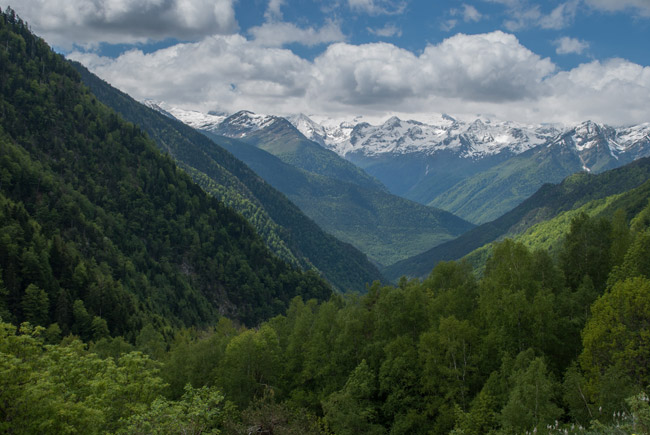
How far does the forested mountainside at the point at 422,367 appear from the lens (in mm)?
39375

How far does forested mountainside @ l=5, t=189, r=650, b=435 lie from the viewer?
3938 centimetres

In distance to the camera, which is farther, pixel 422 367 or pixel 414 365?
pixel 414 365

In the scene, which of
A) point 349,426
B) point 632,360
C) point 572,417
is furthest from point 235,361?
point 632,360

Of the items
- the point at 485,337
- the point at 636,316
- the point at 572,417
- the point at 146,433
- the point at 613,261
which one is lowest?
the point at 146,433

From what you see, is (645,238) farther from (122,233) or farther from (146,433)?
(122,233)

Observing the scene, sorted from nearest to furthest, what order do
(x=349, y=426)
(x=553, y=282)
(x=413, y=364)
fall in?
(x=349, y=426) → (x=413, y=364) → (x=553, y=282)

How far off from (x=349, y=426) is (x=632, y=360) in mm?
29049

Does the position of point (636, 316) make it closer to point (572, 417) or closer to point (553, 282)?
point (572, 417)

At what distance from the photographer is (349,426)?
53.3 metres

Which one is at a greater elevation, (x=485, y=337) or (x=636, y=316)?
(x=636, y=316)

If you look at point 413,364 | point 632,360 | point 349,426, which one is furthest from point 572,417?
point 349,426

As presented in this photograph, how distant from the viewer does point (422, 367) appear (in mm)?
58500

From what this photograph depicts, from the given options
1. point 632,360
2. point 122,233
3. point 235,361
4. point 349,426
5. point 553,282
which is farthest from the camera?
point 122,233

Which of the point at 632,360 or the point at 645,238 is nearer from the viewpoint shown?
the point at 632,360
